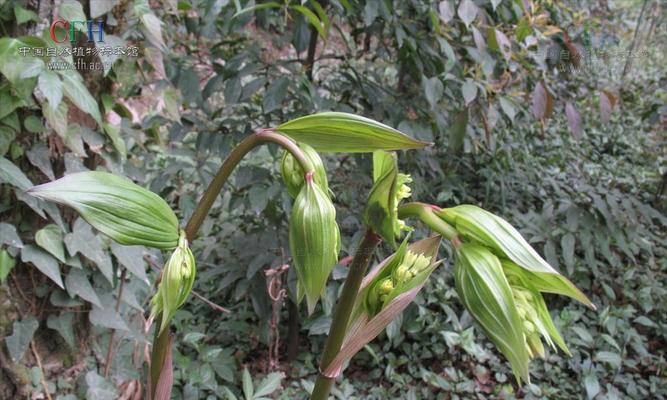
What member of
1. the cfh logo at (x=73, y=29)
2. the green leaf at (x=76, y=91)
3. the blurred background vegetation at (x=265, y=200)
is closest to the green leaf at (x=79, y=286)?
the blurred background vegetation at (x=265, y=200)

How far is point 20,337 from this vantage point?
95 centimetres

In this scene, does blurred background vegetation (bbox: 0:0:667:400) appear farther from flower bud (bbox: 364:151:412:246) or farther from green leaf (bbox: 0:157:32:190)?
flower bud (bbox: 364:151:412:246)

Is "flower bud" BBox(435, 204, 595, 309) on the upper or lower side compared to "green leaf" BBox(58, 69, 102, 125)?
lower

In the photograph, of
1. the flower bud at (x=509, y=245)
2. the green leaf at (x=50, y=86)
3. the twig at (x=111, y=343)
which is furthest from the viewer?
the twig at (x=111, y=343)

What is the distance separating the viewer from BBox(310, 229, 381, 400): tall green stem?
450mm

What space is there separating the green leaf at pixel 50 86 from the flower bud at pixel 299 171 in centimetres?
52

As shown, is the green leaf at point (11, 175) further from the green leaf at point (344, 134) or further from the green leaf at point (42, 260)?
the green leaf at point (344, 134)

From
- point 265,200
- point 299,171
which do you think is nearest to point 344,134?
point 299,171

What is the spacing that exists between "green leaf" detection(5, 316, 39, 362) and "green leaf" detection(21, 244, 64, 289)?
4.8 inches

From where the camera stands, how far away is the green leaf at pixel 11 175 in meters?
0.83

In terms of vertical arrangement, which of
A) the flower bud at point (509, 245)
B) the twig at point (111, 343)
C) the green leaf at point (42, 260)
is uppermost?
the flower bud at point (509, 245)

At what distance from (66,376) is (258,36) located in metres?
0.90

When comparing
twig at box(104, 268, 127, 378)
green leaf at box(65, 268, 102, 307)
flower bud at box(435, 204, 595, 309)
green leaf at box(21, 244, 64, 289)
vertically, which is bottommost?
twig at box(104, 268, 127, 378)

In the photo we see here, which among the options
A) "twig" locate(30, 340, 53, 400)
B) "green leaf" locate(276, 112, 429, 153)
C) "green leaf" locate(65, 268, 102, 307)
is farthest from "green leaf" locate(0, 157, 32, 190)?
"green leaf" locate(276, 112, 429, 153)
